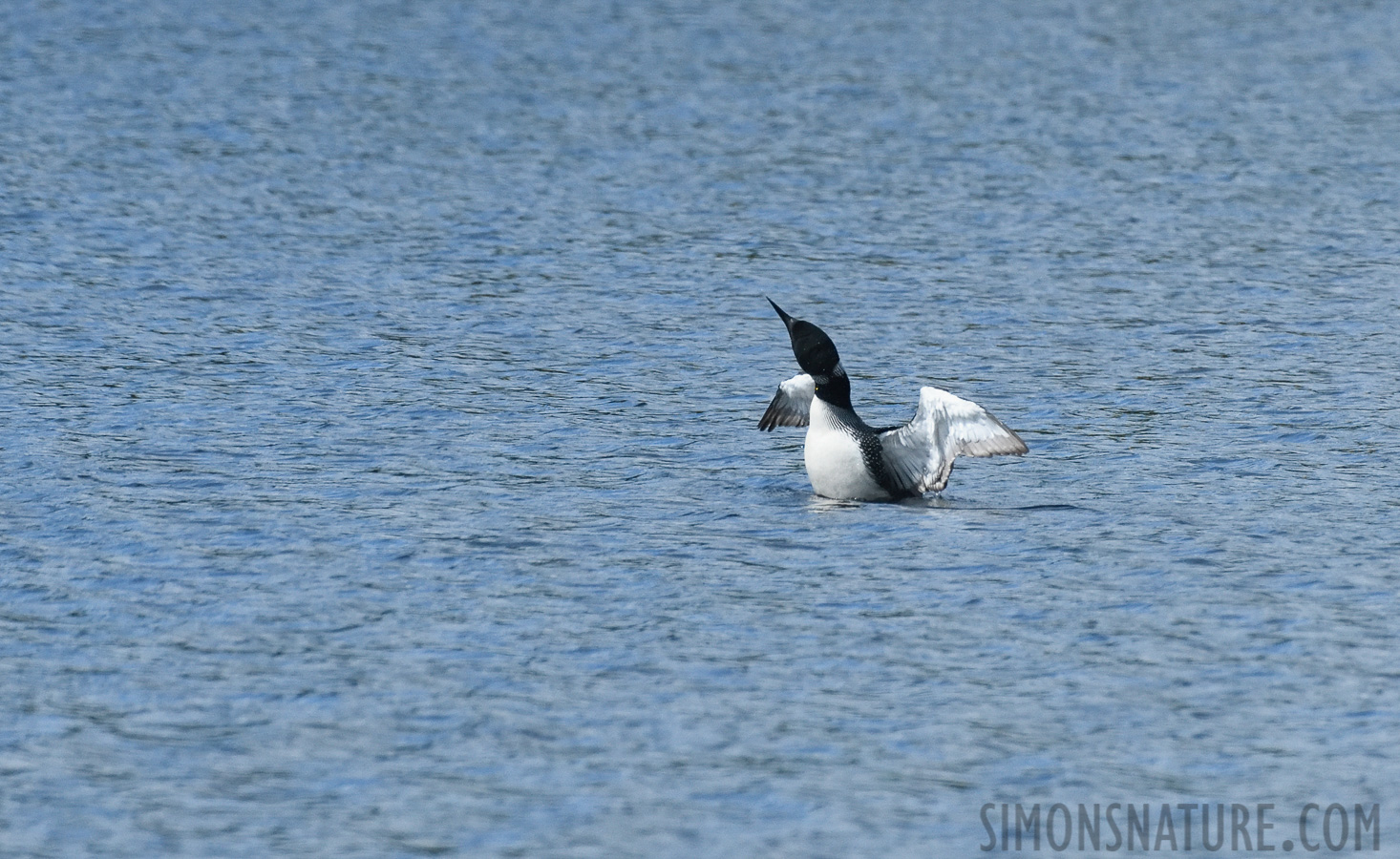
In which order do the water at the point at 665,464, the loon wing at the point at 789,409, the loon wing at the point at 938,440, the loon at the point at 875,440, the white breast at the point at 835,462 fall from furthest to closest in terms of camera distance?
1. the loon wing at the point at 789,409
2. the white breast at the point at 835,462
3. the loon at the point at 875,440
4. the loon wing at the point at 938,440
5. the water at the point at 665,464

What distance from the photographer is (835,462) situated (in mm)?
17812

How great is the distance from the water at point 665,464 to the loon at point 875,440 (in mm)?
321

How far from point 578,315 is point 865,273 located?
445 cm

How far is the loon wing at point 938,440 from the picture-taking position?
57.4ft

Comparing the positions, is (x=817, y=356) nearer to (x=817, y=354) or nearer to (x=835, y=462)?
(x=817, y=354)

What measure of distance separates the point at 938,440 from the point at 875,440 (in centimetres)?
52

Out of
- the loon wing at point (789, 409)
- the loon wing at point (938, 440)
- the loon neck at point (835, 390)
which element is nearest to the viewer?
the loon wing at point (938, 440)

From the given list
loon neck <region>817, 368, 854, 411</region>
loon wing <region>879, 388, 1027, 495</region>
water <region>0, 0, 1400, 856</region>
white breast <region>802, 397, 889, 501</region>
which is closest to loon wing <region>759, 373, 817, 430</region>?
water <region>0, 0, 1400, 856</region>

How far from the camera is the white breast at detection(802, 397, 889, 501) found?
58.4 ft

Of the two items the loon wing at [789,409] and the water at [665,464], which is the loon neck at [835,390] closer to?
the water at [665,464]

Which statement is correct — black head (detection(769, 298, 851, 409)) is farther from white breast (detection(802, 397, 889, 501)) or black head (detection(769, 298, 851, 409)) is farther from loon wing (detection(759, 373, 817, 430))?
loon wing (detection(759, 373, 817, 430))

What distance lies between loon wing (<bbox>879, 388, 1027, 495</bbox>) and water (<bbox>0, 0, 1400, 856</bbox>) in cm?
40

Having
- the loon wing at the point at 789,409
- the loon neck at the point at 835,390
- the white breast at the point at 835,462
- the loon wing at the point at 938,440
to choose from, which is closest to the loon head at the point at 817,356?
the loon neck at the point at 835,390

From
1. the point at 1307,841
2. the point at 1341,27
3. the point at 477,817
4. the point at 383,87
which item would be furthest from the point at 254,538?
the point at 1341,27
